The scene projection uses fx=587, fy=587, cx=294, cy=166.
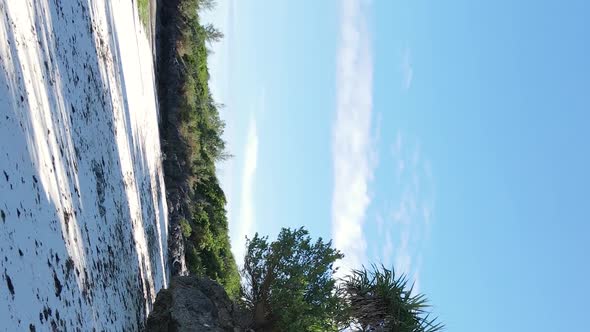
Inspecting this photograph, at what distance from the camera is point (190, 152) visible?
20375mm

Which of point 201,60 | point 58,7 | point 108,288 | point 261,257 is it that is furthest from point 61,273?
point 201,60

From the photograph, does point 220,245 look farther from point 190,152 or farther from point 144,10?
point 144,10

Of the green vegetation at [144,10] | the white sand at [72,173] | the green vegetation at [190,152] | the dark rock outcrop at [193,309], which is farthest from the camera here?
the green vegetation at [190,152]

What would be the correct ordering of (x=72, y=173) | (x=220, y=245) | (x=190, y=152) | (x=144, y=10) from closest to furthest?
(x=72, y=173), (x=144, y=10), (x=190, y=152), (x=220, y=245)

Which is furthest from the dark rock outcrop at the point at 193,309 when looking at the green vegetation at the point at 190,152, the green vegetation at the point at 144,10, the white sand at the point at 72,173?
the green vegetation at the point at 144,10

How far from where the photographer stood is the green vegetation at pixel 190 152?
787 inches

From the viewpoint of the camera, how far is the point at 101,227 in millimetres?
9102

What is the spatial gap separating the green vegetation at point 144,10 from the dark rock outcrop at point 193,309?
8.56 metres

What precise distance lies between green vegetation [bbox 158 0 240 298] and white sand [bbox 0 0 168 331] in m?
5.18

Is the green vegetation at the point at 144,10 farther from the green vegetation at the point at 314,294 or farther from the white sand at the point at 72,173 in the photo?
the green vegetation at the point at 314,294

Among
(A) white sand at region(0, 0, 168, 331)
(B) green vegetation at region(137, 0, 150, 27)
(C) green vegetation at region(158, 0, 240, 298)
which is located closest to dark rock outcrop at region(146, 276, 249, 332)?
(A) white sand at region(0, 0, 168, 331)

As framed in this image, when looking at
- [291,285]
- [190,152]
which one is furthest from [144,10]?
[291,285]

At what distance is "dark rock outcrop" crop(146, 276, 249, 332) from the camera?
10.8 m

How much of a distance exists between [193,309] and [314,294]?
3497 mm
